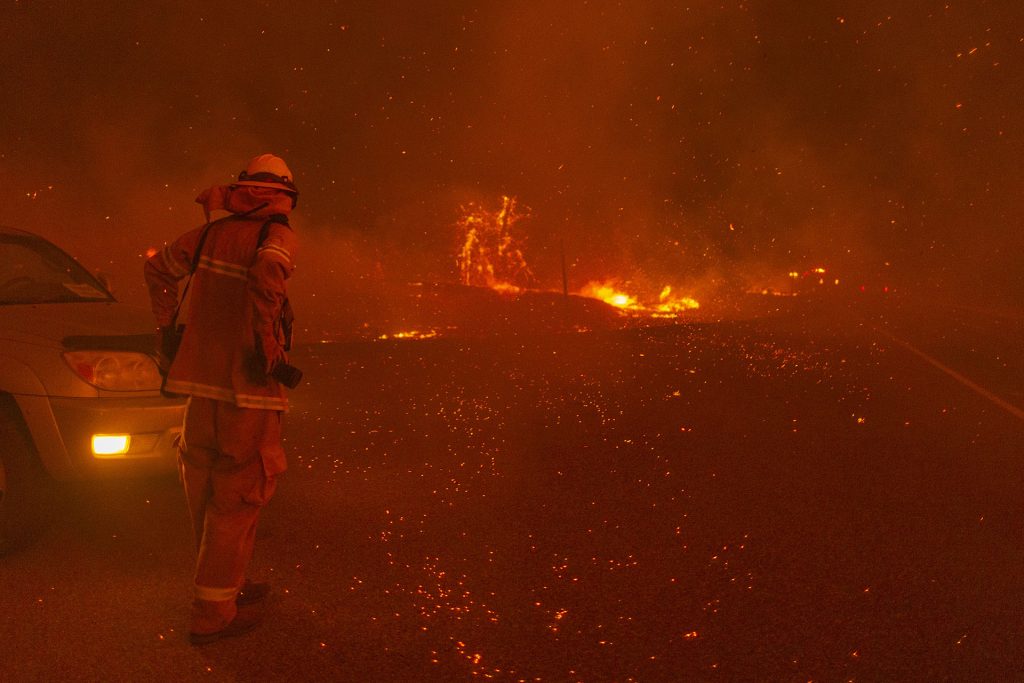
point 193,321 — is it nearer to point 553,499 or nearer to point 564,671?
point 564,671

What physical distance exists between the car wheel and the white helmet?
1644 mm

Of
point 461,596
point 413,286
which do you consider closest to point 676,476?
point 461,596

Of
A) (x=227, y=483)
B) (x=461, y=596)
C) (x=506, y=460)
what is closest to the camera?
(x=227, y=483)

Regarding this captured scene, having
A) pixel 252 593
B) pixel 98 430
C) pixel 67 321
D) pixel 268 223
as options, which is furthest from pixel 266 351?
pixel 67 321

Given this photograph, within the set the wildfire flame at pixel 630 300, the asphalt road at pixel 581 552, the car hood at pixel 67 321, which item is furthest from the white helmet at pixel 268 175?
the wildfire flame at pixel 630 300

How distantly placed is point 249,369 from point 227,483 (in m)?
0.44

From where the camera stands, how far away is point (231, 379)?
3447 millimetres

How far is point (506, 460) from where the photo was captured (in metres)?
6.31

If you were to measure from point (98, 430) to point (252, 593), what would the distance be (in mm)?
1126

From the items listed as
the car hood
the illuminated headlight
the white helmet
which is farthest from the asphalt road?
the white helmet

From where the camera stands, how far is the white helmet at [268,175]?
3555 millimetres

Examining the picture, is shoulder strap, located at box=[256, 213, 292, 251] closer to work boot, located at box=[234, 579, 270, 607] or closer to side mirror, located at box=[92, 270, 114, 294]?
work boot, located at box=[234, 579, 270, 607]

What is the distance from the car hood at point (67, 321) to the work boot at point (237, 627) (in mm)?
1633

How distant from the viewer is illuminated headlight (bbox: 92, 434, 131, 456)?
13.6 feet
